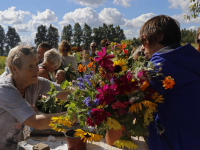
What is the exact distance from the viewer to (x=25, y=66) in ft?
4.75

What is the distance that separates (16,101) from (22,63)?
32cm

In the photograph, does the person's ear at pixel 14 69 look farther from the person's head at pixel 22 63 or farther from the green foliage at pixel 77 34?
the green foliage at pixel 77 34

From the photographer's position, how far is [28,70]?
147 cm

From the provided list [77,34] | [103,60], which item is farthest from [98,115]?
[77,34]

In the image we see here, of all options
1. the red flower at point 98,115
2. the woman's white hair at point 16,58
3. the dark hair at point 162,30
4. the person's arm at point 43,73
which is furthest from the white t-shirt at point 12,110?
the person's arm at point 43,73

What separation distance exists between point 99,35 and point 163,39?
47359 mm

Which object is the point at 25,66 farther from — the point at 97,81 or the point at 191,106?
the point at 191,106

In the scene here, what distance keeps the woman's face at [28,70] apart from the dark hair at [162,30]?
91cm

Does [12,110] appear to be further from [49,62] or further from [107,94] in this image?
[49,62]

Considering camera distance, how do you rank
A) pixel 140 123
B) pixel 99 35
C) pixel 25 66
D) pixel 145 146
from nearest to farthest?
pixel 140 123 → pixel 25 66 → pixel 145 146 → pixel 99 35

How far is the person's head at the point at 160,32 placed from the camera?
1080 millimetres

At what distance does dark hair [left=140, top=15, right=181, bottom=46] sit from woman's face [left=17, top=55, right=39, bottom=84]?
0.91m

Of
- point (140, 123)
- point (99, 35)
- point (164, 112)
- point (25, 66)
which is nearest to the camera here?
point (140, 123)

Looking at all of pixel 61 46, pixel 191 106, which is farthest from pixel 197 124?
pixel 61 46
